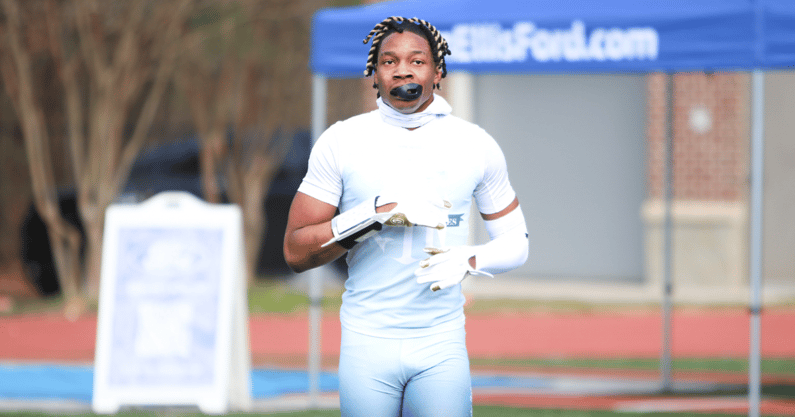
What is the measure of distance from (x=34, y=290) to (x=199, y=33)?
3.56 meters

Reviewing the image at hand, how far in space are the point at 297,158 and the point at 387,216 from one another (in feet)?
32.9

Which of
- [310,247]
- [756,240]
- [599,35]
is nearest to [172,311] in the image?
[599,35]

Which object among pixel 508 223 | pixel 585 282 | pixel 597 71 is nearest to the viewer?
pixel 508 223

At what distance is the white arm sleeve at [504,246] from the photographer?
2.84m

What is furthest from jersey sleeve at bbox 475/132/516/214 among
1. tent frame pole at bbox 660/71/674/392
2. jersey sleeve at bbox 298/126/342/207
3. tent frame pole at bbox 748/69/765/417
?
tent frame pole at bbox 660/71/674/392

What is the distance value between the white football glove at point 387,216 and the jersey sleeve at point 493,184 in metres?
0.22

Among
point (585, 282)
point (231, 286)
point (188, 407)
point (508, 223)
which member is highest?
point (508, 223)

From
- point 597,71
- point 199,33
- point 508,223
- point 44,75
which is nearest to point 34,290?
point 44,75

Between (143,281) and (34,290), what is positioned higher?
(143,281)

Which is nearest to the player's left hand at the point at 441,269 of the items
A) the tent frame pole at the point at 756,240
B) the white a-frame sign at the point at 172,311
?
the tent frame pole at the point at 756,240

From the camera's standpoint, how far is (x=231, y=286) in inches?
241

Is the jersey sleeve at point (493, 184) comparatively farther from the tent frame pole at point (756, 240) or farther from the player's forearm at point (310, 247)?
the tent frame pole at point (756, 240)

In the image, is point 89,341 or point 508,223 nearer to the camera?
point 508,223

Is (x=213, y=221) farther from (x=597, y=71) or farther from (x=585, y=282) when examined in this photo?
(x=585, y=282)
